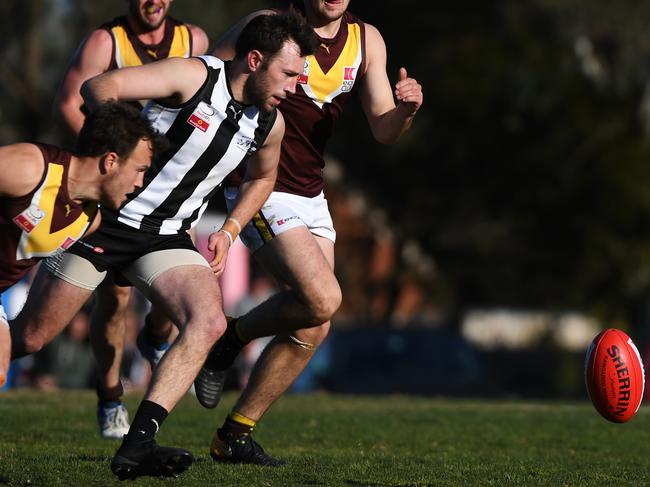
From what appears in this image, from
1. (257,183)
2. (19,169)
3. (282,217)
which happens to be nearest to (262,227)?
(282,217)

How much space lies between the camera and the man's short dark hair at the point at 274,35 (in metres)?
6.86

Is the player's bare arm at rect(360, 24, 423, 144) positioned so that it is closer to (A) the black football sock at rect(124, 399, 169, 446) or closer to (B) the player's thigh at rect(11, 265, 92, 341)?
(B) the player's thigh at rect(11, 265, 92, 341)

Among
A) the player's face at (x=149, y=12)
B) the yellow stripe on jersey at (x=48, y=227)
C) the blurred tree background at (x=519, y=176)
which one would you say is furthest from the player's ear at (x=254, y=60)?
the blurred tree background at (x=519, y=176)

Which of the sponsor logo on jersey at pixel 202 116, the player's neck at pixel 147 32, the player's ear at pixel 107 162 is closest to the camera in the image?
the player's ear at pixel 107 162

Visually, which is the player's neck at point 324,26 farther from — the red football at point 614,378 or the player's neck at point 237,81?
the red football at point 614,378

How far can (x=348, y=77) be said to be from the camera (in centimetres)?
790

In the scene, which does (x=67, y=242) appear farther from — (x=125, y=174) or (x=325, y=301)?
(x=325, y=301)

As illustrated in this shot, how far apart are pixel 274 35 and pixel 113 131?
46.0 inches

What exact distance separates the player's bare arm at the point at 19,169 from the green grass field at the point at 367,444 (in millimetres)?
1487

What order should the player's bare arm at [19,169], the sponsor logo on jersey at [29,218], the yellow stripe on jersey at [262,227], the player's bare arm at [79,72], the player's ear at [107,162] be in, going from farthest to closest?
the player's bare arm at [79,72], the yellow stripe on jersey at [262,227], the player's ear at [107,162], the sponsor logo on jersey at [29,218], the player's bare arm at [19,169]

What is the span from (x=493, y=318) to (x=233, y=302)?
16960 mm

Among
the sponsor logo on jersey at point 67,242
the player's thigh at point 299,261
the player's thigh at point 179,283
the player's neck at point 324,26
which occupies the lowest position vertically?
the player's thigh at point 299,261

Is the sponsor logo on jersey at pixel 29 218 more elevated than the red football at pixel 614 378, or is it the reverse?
the sponsor logo on jersey at pixel 29 218

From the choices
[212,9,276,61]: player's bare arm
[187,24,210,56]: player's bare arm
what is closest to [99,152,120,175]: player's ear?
[212,9,276,61]: player's bare arm
